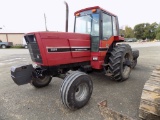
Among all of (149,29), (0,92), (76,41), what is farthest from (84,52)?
(149,29)

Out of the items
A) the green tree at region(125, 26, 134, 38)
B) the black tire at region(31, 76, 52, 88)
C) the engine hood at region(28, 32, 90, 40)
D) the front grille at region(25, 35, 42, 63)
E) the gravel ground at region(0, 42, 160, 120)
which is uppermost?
the green tree at region(125, 26, 134, 38)

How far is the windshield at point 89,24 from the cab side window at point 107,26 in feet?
0.81

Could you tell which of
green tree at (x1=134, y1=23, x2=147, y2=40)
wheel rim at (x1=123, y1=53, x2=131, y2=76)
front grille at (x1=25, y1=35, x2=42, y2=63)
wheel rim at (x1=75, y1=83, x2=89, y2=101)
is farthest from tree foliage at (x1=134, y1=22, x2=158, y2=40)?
front grille at (x1=25, y1=35, x2=42, y2=63)

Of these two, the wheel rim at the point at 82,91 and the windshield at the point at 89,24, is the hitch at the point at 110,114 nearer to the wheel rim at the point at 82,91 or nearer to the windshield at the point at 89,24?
the wheel rim at the point at 82,91

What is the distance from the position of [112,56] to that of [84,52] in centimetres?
97

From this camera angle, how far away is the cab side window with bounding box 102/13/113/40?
4432mm

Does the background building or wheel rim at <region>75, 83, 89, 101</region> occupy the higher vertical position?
the background building

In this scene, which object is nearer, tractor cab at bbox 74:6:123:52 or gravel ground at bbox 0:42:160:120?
gravel ground at bbox 0:42:160:120

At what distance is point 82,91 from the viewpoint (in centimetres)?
352

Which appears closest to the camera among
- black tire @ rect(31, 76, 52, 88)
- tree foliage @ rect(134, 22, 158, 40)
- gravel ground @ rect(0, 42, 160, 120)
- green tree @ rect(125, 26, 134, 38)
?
gravel ground @ rect(0, 42, 160, 120)

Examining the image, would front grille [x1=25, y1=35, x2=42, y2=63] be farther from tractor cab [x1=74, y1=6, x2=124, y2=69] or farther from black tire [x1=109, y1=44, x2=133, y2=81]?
black tire [x1=109, y1=44, x2=133, y2=81]

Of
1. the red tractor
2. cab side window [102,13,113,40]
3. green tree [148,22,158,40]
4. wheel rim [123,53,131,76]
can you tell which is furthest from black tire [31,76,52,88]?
green tree [148,22,158,40]

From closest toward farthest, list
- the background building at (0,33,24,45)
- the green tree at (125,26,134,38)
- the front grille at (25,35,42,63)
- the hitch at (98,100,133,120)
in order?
the hitch at (98,100,133,120) < the front grille at (25,35,42,63) < the background building at (0,33,24,45) < the green tree at (125,26,134,38)

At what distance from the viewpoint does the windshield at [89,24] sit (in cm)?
428
